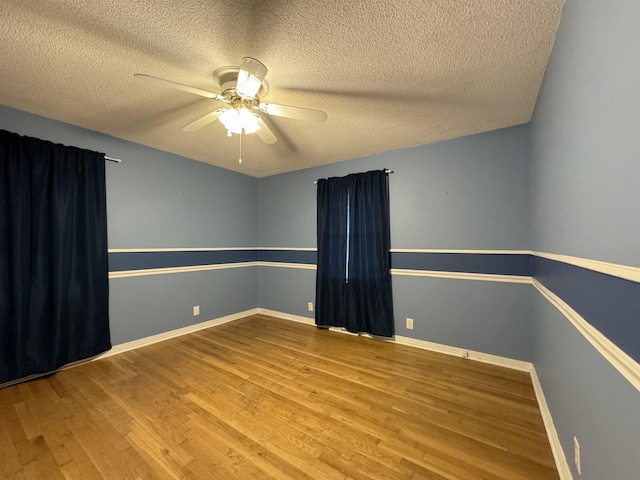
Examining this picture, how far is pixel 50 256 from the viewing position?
2.16 metres

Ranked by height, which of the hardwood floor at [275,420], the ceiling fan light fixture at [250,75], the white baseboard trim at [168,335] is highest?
the ceiling fan light fixture at [250,75]

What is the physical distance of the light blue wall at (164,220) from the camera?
2.53 m

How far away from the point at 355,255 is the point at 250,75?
7.38 ft

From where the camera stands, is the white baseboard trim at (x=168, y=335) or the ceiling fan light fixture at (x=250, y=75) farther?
the white baseboard trim at (x=168, y=335)

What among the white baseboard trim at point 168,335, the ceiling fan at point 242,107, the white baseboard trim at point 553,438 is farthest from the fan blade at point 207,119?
the white baseboard trim at point 553,438

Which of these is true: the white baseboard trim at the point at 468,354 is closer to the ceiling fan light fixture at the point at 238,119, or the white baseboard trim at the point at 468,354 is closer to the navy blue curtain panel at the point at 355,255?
the navy blue curtain panel at the point at 355,255

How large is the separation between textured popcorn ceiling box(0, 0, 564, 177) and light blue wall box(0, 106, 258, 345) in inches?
11.1

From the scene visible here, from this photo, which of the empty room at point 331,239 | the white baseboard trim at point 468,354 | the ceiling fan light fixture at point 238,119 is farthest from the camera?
the white baseboard trim at point 468,354

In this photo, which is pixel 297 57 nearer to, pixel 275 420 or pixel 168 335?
pixel 275 420

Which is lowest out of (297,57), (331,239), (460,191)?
(331,239)

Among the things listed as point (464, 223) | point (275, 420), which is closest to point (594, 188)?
point (464, 223)

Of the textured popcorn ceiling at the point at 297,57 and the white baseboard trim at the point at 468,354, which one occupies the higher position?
the textured popcorn ceiling at the point at 297,57

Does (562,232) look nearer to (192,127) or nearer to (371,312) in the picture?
(371,312)

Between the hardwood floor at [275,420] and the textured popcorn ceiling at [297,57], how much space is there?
87.4 inches
